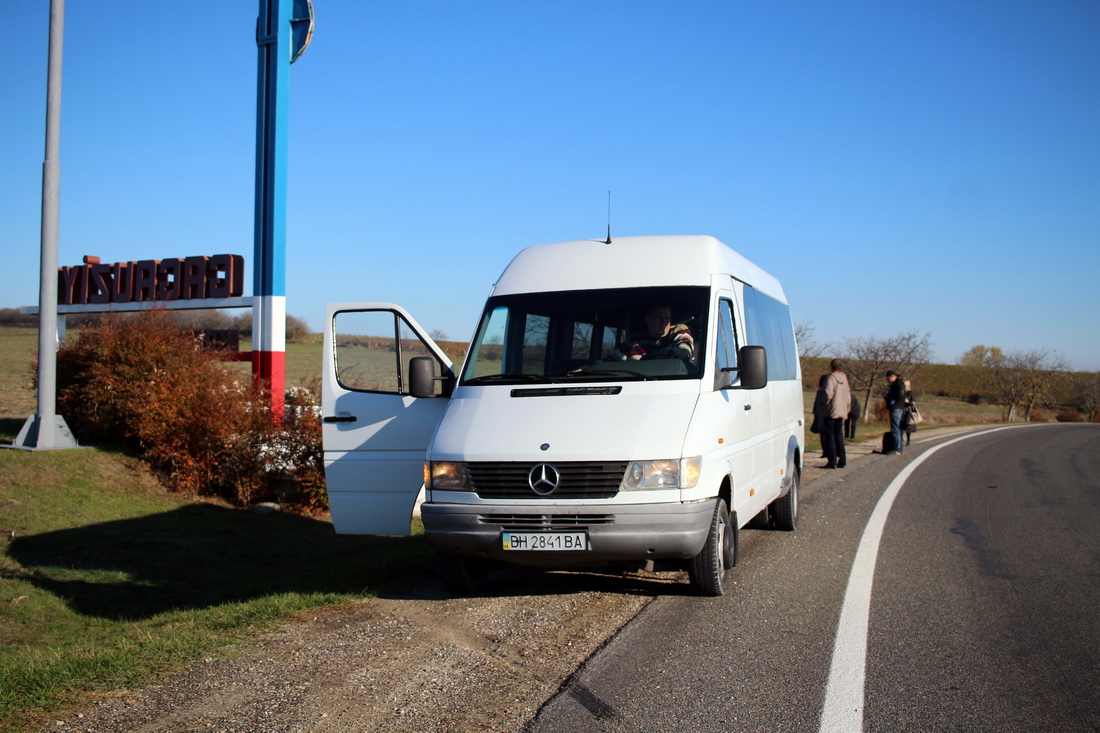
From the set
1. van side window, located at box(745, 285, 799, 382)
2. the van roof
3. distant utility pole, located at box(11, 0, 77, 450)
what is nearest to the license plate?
the van roof

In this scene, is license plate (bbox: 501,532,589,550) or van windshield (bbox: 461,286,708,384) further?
van windshield (bbox: 461,286,708,384)

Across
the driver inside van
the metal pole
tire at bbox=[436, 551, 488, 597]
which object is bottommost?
tire at bbox=[436, 551, 488, 597]

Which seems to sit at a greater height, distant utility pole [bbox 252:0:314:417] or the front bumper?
distant utility pole [bbox 252:0:314:417]

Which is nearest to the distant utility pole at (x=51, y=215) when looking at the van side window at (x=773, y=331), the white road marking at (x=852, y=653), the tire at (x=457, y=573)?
the tire at (x=457, y=573)

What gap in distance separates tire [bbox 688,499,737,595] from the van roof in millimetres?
1819

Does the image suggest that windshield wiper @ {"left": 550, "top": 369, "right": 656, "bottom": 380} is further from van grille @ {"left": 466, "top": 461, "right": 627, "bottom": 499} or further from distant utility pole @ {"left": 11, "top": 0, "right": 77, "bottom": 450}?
distant utility pole @ {"left": 11, "top": 0, "right": 77, "bottom": 450}

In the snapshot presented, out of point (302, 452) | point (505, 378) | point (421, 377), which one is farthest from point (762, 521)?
point (302, 452)

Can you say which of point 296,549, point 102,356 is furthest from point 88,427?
point 296,549

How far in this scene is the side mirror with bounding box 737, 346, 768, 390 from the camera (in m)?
6.53

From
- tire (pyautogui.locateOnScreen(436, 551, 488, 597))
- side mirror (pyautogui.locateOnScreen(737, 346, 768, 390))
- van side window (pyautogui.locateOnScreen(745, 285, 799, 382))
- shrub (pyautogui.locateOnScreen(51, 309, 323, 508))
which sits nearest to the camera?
tire (pyautogui.locateOnScreen(436, 551, 488, 597))

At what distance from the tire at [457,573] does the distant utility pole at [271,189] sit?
1038 cm

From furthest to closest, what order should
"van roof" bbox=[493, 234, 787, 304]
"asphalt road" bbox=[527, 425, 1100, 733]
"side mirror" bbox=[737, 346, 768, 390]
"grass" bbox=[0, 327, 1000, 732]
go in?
"van roof" bbox=[493, 234, 787, 304], "side mirror" bbox=[737, 346, 768, 390], "grass" bbox=[0, 327, 1000, 732], "asphalt road" bbox=[527, 425, 1100, 733]

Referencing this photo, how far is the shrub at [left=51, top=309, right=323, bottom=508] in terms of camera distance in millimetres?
13562

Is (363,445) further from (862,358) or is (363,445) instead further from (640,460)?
(862,358)
